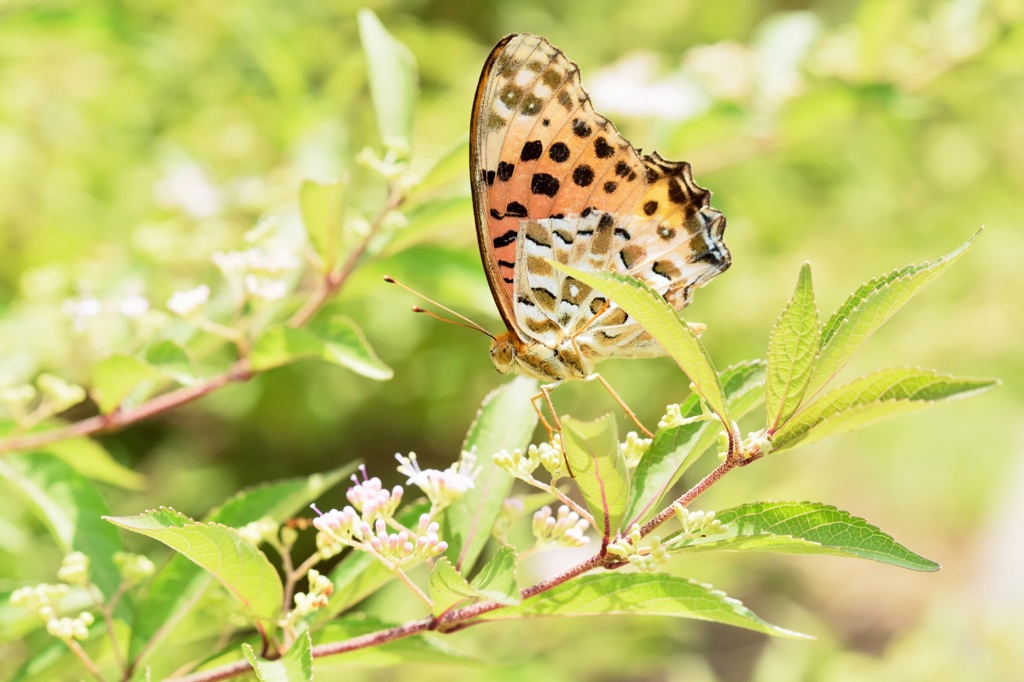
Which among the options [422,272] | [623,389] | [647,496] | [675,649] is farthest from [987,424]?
[647,496]

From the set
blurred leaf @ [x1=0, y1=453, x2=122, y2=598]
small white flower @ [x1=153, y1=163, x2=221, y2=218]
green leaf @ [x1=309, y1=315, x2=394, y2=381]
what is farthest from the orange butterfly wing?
small white flower @ [x1=153, y1=163, x2=221, y2=218]

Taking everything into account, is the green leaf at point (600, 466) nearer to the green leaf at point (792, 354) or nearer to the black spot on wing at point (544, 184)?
the green leaf at point (792, 354)

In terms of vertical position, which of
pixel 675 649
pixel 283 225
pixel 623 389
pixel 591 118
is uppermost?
pixel 591 118

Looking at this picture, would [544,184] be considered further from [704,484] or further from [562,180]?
[704,484]

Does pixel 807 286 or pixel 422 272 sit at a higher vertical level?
pixel 807 286

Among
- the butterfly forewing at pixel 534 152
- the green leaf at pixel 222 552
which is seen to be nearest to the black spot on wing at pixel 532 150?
the butterfly forewing at pixel 534 152

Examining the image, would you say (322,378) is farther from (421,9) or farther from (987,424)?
(987,424)

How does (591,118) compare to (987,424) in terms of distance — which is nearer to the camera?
(591,118)
